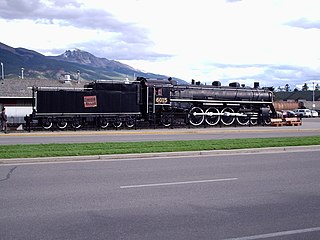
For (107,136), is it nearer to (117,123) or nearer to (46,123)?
(46,123)

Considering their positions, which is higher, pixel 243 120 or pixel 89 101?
pixel 89 101

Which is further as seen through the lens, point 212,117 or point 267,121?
point 267,121

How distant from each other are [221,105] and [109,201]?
29.1 metres

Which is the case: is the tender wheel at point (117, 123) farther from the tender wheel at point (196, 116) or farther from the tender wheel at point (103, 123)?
the tender wheel at point (196, 116)

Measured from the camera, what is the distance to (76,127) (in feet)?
103

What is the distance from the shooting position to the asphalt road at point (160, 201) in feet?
20.8

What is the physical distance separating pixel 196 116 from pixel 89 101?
28.9ft

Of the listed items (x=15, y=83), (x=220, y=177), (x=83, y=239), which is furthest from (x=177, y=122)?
(x=83, y=239)

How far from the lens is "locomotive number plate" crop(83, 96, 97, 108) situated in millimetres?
31538

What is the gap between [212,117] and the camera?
36500 mm

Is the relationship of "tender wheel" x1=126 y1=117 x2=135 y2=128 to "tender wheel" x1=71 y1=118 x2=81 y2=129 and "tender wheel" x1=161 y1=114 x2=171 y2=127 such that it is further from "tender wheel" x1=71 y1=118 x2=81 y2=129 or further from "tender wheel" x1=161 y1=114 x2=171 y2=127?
"tender wheel" x1=71 y1=118 x2=81 y2=129

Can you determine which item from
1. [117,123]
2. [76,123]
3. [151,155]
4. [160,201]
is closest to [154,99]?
[117,123]

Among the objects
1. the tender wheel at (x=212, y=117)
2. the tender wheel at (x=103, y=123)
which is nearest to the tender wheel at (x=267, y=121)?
the tender wheel at (x=212, y=117)

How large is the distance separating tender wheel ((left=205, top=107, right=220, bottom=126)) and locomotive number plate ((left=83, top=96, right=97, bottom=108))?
9486mm
